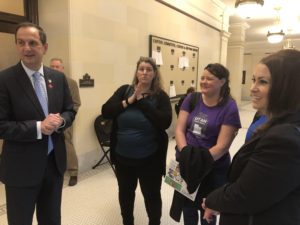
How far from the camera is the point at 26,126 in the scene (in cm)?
129

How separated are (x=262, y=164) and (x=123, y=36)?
3.26 metres

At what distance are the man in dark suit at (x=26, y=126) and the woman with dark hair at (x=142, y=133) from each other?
0.47 m

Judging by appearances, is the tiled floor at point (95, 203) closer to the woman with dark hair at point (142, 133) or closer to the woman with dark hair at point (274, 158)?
the woman with dark hair at point (142, 133)

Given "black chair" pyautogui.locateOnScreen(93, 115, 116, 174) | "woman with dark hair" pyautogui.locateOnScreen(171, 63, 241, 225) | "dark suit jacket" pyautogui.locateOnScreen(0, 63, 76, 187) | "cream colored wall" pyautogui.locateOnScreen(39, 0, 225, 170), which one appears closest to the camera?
"dark suit jacket" pyautogui.locateOnScreen(0, 63, 76, 187)

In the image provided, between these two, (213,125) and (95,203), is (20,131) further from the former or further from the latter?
(95,203)

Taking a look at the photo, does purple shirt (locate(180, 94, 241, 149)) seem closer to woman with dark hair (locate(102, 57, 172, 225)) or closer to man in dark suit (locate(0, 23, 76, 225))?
woman with dark hair (locate(102, 57, 172, 225))

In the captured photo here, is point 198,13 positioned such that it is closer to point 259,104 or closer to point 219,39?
point 219,39

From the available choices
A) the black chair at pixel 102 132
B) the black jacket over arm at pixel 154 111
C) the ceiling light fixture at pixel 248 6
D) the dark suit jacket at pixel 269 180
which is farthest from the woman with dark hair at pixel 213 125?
the ceiling light fixture at pixel 248 6

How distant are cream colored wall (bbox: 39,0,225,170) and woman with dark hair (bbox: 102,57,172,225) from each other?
4.79ft

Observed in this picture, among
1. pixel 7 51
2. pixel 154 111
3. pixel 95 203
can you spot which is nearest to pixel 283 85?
pixel 154 111

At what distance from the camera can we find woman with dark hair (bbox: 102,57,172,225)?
180 centimetres

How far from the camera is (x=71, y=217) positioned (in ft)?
7.72

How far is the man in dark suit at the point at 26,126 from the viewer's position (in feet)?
4.31

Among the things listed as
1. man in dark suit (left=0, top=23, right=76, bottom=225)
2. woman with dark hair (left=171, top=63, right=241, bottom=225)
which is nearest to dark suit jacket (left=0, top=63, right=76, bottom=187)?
man in dark suit (left=0, top=23, right=76, bottom=225)
